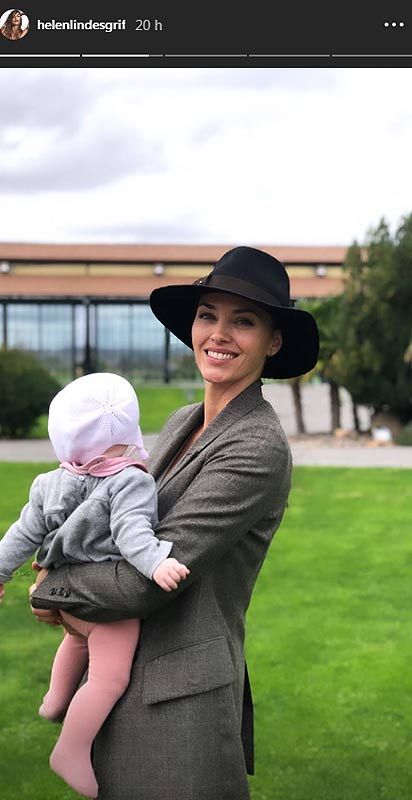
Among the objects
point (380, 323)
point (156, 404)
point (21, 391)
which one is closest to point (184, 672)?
point (21, 391)

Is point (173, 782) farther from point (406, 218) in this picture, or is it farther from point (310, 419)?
point (310, 419)

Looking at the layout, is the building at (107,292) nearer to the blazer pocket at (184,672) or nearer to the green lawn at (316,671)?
the green lawn at (316,671)

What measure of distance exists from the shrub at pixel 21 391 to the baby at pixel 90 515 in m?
18.3

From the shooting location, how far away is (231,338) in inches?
99.7

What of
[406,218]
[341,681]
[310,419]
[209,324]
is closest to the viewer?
[209,324]

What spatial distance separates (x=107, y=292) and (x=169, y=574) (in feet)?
108

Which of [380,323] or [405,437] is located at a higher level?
[380,323]

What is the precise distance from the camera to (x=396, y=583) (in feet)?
27.9

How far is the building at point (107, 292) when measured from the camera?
115 feet

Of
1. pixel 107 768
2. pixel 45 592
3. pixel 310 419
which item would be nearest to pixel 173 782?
pixel 107 768

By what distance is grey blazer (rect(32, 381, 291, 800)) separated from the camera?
2373 mm

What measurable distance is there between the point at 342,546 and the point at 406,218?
507 inches

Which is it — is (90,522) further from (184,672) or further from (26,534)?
(184,672)
